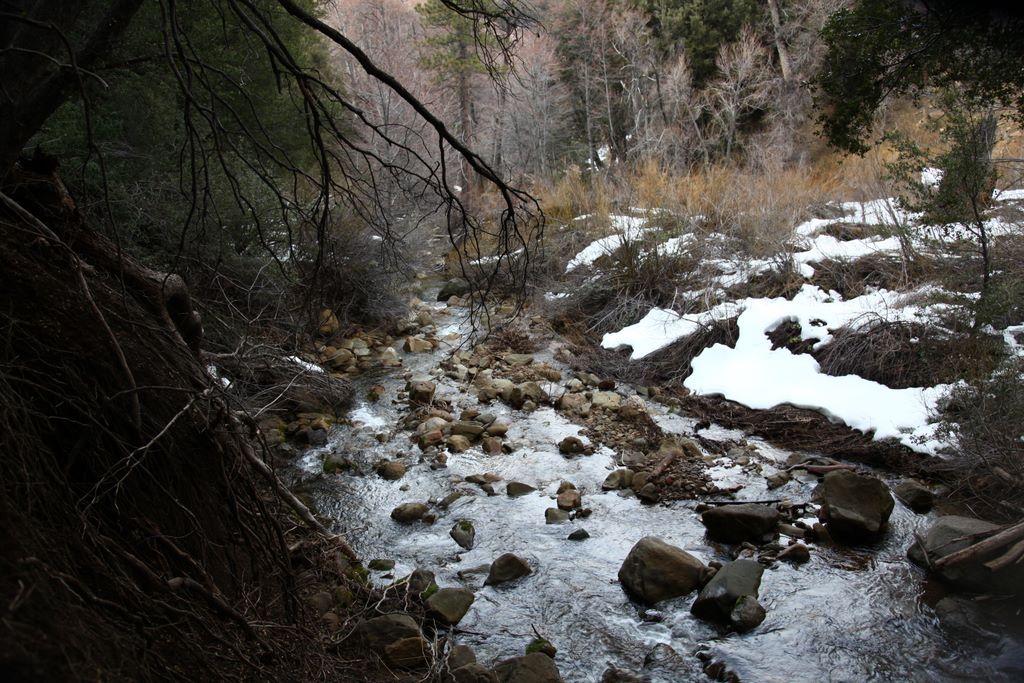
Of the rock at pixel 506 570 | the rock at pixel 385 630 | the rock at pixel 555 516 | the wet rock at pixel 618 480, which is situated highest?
the rock at pixel 385 630

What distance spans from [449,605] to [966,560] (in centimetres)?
287

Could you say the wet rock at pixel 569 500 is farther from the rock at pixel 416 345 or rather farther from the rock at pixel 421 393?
the rock at pixel 416 345

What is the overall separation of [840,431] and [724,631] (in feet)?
9.69

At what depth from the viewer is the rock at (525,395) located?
24.1ft

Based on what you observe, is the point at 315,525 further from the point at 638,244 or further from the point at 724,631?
the point at 638,244

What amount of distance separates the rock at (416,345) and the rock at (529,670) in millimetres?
6101

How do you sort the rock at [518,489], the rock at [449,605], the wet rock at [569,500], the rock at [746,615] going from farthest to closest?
the rock at [518,489] < the wet rock at [569,500] < the rock at [449,605] < the rock at [746,615]

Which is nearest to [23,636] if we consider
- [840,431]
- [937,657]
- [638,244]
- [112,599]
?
[112,599]

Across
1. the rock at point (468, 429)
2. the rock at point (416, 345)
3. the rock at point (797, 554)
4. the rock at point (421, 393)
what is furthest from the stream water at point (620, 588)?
the rock at point (416, 345)

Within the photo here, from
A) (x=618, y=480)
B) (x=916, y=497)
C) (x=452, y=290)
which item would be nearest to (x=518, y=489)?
(x=618, y=480)

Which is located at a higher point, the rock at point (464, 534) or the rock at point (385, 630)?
the rock at point (385, 630)

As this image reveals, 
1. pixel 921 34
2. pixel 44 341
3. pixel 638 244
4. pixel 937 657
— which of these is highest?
pixel 921 34

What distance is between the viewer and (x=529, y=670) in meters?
3.26

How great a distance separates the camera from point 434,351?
916 centimetres
